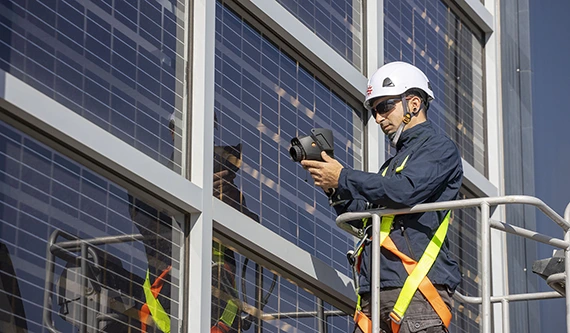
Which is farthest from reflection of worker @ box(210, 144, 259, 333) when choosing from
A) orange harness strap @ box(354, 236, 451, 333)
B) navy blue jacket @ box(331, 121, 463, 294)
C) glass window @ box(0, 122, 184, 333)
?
orange harness strap @ box(354, 236, 451, 333)

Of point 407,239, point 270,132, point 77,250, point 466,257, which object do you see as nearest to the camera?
point 77,250

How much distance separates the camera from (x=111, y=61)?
5.29 m

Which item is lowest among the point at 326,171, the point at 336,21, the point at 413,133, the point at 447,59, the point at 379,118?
the point at 326,171

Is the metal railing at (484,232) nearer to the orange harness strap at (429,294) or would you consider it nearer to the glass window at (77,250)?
the orange harness strap at (429,294)

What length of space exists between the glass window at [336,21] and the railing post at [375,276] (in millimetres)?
1768

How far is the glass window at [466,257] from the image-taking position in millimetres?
8266

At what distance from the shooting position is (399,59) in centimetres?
792

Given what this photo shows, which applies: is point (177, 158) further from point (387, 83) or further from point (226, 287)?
point (387, 83)

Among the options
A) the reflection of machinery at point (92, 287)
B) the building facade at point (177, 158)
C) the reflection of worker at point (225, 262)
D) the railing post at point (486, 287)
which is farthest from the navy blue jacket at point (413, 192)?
the reflection of machinery at point (92, 287)

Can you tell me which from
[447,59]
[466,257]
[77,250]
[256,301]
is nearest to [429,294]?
[256,301]

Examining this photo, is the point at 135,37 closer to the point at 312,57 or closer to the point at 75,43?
the point at 75,43

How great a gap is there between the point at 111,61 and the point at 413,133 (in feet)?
4.46

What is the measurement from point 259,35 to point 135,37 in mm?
1084

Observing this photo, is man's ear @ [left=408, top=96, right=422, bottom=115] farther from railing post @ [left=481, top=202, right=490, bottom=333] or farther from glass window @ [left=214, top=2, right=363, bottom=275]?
railing post @ [left=481, top=202, right=490, bottom=333]
